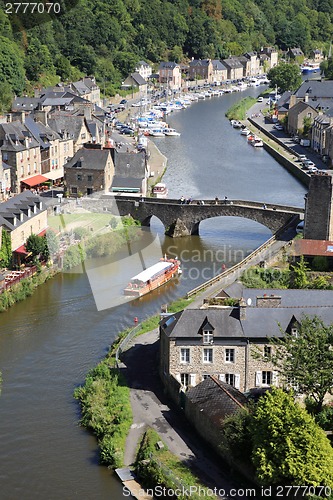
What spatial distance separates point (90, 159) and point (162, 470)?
1071 inches

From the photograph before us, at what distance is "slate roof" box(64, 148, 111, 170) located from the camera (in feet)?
146

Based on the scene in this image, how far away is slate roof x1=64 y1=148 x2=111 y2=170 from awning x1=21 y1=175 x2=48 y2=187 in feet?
8.28

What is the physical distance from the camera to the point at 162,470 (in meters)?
19.8

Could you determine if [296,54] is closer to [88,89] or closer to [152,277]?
[88,89]

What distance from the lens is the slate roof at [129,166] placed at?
45.8m

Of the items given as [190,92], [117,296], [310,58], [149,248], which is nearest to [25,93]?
[190,92]

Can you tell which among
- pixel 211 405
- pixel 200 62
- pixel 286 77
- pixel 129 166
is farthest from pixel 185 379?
pixel 200 62

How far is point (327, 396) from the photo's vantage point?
23.0 metres

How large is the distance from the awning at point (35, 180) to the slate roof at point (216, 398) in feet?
83.5

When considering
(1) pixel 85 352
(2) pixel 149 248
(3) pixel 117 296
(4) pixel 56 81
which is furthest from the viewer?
(4) pixel 56 81

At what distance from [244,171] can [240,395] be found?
3504cm

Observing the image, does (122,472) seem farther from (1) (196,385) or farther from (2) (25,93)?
(2) (25,93)

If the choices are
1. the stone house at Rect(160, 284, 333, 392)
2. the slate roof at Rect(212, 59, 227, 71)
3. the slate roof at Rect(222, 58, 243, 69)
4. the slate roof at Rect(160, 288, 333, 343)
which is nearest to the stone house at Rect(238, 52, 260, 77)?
the slate roof at Rect(222, 58, 243, 69)

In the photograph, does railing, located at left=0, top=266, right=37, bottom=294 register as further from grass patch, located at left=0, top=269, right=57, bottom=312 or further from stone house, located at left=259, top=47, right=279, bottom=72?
stone house, located at left=259, top=47, right=279, bottom=72
